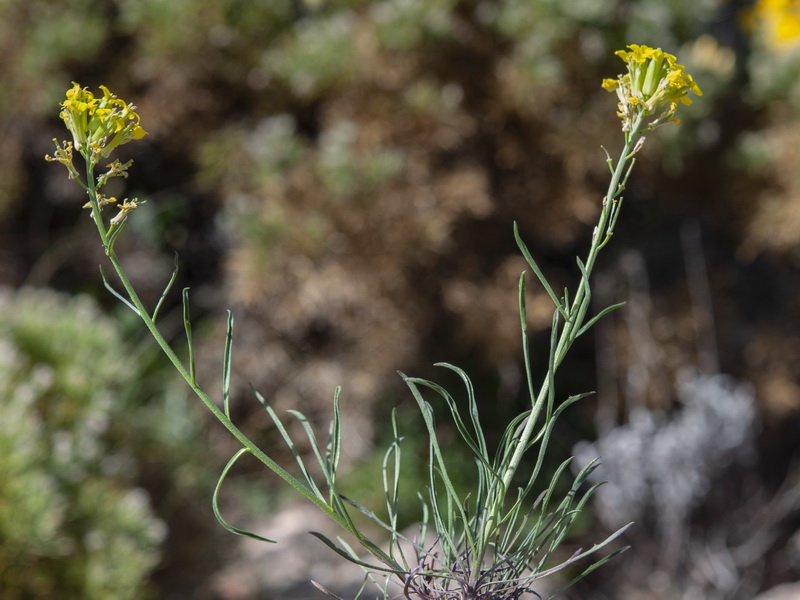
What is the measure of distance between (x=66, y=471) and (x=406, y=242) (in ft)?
3.52

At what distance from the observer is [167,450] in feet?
7.73

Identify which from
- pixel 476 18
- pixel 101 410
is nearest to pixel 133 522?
pixel 101 410

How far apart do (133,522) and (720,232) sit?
7.46 ft

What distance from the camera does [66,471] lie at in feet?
5.95

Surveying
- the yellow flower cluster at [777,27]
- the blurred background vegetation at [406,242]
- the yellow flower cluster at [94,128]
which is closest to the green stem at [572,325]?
the yellow flower cluster at [94,128]

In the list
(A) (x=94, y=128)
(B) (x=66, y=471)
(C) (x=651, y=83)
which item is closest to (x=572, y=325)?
(C) (x=651, y=83)

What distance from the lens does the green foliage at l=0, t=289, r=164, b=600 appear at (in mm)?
1653

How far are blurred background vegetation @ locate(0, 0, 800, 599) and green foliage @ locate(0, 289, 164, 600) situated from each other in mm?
15

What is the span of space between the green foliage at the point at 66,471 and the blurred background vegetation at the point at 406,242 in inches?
0.6

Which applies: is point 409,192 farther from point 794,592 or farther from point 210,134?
point 794,592

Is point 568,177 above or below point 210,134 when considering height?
below

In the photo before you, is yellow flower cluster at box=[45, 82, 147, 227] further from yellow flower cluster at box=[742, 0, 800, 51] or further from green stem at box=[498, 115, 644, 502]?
yellow flower cluster at box=[742, 0, 800, 51]

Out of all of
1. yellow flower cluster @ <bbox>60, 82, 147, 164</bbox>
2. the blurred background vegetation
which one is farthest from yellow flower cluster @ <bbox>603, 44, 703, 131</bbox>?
the blurred background vegetation

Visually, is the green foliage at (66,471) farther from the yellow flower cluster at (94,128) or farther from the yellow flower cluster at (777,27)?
the yellow flower cluster at (777,27)
